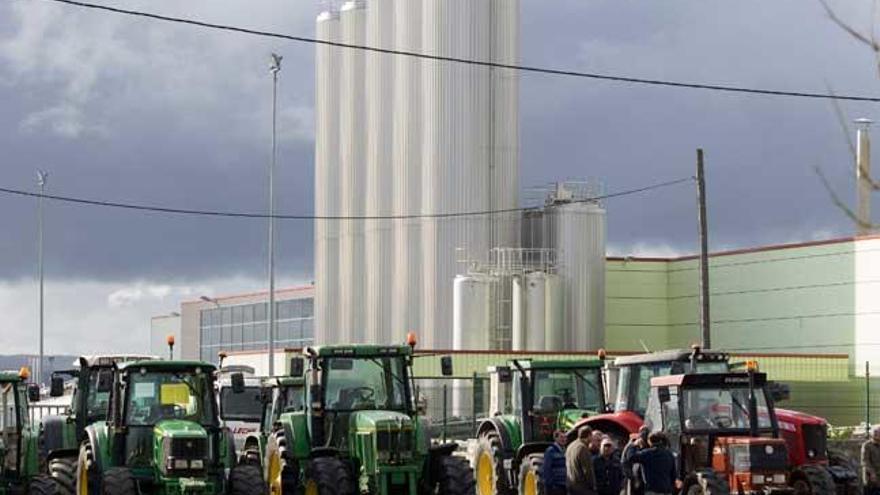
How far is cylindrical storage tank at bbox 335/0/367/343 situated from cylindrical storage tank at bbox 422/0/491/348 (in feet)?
12.2

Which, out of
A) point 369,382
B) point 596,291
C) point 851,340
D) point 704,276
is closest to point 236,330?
point 596,291

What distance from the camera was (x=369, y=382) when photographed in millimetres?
26562

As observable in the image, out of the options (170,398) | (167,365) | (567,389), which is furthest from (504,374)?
(167,365)

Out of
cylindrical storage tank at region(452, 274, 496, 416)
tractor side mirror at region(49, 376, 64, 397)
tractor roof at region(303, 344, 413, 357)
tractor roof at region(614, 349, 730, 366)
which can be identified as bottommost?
tractor side mirror at region(49, 376, 64, 397)

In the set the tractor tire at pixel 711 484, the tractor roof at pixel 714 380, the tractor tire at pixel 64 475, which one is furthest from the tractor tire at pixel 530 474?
the tractor tire at pixel 64 475

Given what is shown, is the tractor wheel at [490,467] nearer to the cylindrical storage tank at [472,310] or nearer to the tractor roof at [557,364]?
the tractor roof at [557,364]

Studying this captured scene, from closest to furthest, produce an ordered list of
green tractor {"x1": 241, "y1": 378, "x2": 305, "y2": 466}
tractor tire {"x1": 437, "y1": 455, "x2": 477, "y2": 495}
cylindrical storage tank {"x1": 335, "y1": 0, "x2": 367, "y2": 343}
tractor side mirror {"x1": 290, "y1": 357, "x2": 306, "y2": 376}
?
tractor tire {"x1": 437, "y1": 455, "x2": 477, "y2": 495} < tractor side mirror {"x1": 290, "y1": 357, "x2": 306, "y2": 376} < green tractor {"x1": 241, "y1": 378, "x2": 305, "y2": 466} < cylindrical storage tank {"x1": 335, "y1": 0, "x2": 367, "y2": 343}

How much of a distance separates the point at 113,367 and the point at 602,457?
697 centimetres

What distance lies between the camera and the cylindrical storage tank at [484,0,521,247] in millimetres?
61656

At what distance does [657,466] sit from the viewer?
23.0 metres

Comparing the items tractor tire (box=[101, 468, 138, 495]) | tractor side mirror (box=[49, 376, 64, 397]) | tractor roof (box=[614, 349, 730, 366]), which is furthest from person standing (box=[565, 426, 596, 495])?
tractor side mirror (box=[49, 376, 64, 397])

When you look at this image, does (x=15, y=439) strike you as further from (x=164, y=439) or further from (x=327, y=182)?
(x=327, y=182)

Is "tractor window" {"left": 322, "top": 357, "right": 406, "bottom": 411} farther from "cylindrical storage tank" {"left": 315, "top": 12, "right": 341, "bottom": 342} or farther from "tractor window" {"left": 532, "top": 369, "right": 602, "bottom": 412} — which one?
"cylindrical storage tank" {"left": 315, "top": 12, "right": 341, "bottom": 342}

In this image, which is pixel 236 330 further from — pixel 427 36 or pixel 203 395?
pixel 203 395
